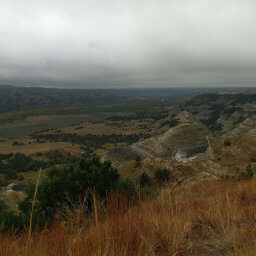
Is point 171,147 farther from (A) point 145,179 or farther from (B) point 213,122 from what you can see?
(B) point 213,122

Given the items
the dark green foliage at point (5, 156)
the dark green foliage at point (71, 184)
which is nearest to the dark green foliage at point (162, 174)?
the dark green foliage at point (71, 184)

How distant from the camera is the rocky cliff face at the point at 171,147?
41.1 metres

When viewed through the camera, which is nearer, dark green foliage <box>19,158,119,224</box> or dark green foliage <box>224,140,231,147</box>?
dark green foliage <box>19,158,119,224</box>

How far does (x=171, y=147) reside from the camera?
43031 mm

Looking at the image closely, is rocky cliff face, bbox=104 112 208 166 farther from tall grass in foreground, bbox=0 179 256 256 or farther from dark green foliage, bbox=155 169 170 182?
tall grass in foreground, bbox=0 179 256 256

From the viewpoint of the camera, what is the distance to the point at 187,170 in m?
21.1

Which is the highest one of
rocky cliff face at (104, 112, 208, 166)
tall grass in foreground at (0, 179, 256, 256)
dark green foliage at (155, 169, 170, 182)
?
tall grass in foreground at (0, 179, 256, 256)

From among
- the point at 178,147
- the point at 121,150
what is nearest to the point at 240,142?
the point at 178,147

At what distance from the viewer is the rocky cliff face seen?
41094 mm

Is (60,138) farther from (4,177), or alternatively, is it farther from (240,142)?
(240,142)

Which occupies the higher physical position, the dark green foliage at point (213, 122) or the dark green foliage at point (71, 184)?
the dark green foliage at point (71, 184)

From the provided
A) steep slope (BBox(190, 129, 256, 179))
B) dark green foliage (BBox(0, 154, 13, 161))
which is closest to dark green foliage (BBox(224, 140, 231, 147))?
steep slope (BBox(190, 129, 256, 179))

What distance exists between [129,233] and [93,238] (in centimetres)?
45

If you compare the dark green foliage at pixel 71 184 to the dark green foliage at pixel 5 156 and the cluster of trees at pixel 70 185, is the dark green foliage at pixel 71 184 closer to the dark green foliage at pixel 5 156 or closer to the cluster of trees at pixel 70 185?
the cluster of trees at pixel 70 185
